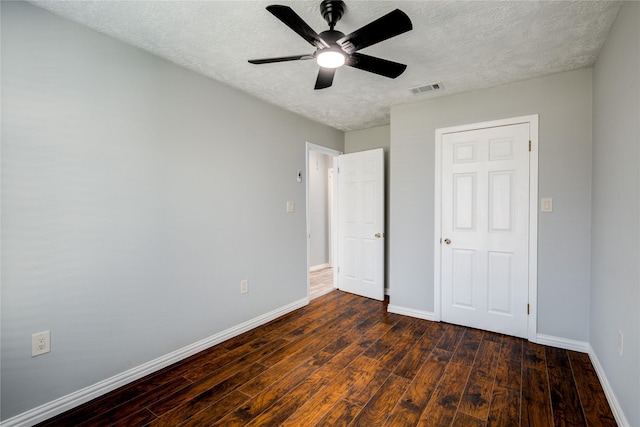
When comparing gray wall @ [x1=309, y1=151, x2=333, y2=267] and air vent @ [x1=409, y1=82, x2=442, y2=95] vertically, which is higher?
air vent @ [x1=409, y1=82, x2=442, y2=95]

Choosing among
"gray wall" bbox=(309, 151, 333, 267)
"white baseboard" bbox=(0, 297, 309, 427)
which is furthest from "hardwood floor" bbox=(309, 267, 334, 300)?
"white baseboard" bbox=(0, 297, 309, 427)

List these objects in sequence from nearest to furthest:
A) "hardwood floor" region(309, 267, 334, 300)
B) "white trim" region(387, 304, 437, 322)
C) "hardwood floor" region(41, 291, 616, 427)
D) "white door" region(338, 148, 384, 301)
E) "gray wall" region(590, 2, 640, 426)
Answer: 1. "gray wall" region(590, 2, 640, 426)
2. "hardwood floor" region(41, 291, 616, 427)
3. "white trim" region(387, 304, 437, 322)
4. "white door" region(338, 148, 384, 301)
5. "hardwood floor" region(309, 267, 334, 300)

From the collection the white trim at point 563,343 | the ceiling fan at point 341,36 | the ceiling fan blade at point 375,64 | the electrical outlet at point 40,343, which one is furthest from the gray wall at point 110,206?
the white trim at point 563,343

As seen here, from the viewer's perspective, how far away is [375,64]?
1844 millimetres

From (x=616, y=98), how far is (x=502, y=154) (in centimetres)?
100

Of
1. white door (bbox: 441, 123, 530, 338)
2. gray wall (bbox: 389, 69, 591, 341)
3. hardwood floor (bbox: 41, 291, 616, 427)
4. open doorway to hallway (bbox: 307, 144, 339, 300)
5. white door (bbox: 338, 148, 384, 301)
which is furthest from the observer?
open doorway to hallway (bbox: 307, 144, 339, 300)

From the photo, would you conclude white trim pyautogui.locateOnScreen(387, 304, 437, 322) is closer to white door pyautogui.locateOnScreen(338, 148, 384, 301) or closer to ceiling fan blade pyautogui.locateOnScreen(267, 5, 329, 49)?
white door pyautogui.locateOnScreen(338, 148, 384, 301)

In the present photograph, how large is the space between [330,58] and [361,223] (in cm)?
265

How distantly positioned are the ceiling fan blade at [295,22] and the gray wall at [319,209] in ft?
13.3

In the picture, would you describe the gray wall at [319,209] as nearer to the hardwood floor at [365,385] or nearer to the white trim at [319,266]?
the white trim at [319,266]

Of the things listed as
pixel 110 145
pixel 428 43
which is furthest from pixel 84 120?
pixel 428 43

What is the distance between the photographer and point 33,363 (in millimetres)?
1718

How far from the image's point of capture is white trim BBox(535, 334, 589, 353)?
2496 mm

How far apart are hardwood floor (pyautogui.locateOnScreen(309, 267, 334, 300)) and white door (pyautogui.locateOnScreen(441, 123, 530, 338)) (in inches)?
69.2
